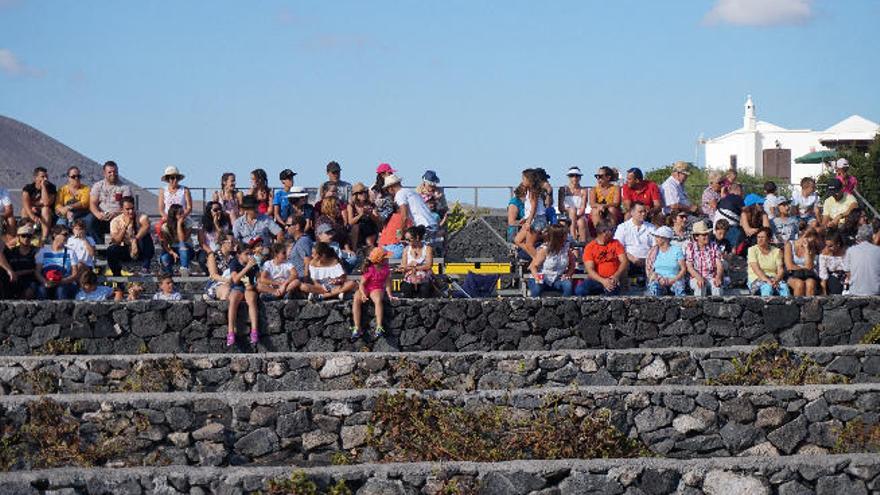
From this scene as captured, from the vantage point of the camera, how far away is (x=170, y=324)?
17.0m

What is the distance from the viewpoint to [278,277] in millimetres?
17266

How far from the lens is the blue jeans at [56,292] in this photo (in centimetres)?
1808

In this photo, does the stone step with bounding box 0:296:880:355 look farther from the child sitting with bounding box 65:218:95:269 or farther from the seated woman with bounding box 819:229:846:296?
the child sitting with bounding box 65:218:95:269

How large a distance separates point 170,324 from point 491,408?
5.42m

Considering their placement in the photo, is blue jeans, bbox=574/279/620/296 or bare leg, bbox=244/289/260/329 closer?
bare leg, bbox=244/289/260/329

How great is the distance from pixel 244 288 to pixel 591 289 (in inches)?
154

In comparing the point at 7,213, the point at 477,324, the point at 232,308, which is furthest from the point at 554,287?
the point at 7,213

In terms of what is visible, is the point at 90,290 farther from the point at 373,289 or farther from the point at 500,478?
the point at 500,478

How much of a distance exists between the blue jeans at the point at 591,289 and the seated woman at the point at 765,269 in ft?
5.23

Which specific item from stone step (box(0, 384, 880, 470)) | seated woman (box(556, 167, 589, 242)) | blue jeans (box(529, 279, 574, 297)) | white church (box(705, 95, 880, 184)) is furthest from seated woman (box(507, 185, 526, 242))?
white church (box(705, 95, 880, 184))

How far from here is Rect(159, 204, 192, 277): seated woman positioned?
1947 centimetres

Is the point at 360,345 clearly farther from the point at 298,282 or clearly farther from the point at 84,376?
the point at 84,376

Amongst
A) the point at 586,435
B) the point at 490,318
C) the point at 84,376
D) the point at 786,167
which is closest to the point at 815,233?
the point at 490,318

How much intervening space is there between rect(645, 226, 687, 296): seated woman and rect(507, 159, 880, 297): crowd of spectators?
0.01 metres
